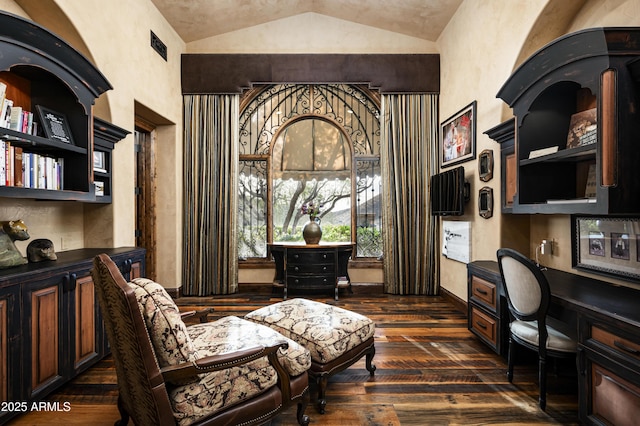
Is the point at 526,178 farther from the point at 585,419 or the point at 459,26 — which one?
the point at 459,26

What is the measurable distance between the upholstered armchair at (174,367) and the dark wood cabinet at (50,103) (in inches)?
55.3

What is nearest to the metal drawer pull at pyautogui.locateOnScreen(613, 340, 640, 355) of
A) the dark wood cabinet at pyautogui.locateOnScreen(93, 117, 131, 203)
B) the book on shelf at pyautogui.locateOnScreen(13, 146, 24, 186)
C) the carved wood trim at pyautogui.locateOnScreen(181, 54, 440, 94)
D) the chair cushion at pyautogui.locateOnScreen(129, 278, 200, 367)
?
the chair cushion at pyautogui.locateOnScreen(129, 278, 200, 367)

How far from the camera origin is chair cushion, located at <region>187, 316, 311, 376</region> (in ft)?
5.72

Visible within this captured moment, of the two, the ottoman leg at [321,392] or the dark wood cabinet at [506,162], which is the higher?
the dark wood cabinet at [506,162]

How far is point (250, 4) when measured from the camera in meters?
4.30

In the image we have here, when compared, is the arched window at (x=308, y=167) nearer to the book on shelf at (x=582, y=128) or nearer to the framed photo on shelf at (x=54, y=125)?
the framed photo on shelf at (x=54, y=125)

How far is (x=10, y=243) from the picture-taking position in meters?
2.16

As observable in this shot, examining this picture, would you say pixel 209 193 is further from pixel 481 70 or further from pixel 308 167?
pixel 481 70

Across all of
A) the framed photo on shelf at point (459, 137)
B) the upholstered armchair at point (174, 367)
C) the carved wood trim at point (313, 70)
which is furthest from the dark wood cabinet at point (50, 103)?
the framed photo on shelf at point (459, 137)

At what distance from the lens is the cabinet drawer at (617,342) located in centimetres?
149

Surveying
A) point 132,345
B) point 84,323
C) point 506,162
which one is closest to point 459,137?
point 506,162

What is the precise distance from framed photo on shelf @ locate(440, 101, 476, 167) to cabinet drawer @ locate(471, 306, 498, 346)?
1771mm

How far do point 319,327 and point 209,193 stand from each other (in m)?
3.19

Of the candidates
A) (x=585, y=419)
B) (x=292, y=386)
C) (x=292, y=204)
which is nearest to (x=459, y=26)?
(x=292, y=204)
